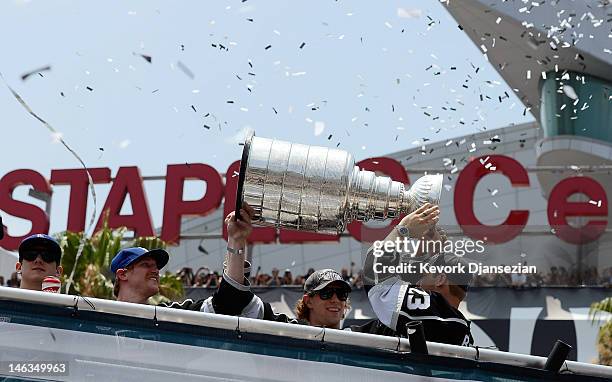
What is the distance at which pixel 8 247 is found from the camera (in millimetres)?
31688

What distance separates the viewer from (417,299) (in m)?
4.14

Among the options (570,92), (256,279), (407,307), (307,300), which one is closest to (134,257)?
(307,300)

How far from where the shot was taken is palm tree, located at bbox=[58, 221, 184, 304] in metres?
19.8

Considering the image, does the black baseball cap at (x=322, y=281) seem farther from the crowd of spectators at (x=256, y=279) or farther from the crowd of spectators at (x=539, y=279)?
the crowd of spectators at (x=539, y=279)

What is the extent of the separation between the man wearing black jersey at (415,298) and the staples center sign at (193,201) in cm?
2561

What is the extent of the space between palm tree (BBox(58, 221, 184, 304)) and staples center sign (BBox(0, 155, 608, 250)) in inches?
326

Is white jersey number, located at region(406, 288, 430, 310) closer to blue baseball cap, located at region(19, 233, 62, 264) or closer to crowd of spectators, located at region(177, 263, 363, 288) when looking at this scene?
blue baseball cap, located at region(19, 233, 62, 264)

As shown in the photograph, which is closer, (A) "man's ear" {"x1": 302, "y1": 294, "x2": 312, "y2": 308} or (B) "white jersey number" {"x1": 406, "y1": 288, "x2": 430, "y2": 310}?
(B) "white jersey number" {"x1": 406, "y1": 288, "x2": 430, "y2": 310}

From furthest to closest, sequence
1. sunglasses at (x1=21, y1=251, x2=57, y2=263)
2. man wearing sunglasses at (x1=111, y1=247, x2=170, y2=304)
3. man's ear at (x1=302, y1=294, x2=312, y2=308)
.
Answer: sunglasses at (x1=21, y1=251, x2=57, y2=263) < man's ear at (x1=302, y1=294, x2=312, y2=308) < man wearing sunglasses at (x1=111, y1=247, x2=170, y2=304)

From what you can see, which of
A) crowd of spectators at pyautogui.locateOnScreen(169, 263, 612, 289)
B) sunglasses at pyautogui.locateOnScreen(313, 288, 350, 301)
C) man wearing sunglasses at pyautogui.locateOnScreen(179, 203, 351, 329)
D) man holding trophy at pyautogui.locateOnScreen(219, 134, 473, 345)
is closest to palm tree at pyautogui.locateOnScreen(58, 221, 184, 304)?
crowd of spectators at pyautogui.locateOnScreen(169, 263, 612, 289)

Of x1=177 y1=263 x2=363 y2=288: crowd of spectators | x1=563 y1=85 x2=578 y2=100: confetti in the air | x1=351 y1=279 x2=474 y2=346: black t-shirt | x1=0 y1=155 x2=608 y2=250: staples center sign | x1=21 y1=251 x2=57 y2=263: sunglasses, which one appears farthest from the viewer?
x1=563 y1=85 x2=578 y2=100: confetti in the air

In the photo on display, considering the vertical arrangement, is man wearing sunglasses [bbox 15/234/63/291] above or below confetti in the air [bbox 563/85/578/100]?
below

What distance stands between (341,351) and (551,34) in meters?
32.1

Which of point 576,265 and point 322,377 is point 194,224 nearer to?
point 576,265
